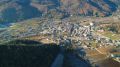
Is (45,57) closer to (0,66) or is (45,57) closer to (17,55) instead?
(17,55)

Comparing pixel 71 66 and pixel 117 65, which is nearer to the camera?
pixel 71 66

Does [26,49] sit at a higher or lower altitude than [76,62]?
higher

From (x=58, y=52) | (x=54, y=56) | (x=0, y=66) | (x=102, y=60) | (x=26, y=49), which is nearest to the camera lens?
(x=0, y=66)

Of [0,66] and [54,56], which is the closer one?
[0,66]

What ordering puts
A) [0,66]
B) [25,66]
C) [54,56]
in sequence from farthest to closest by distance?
[54,56]
[25,66]
[0,66]

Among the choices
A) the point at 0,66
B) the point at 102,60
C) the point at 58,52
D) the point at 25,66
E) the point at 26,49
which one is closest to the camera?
the point at 0,66

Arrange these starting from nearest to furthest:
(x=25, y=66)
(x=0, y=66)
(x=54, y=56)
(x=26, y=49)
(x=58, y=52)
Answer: (x=0, y=66)
(x=25, y=66)
(x=26, y=49)
(x=54, y=56)
(x=58, y=52)

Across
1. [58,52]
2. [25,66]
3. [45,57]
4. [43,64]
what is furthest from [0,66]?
[58,52]

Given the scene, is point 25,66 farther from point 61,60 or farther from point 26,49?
point 61,60

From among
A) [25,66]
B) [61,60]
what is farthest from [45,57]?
[25,66]
